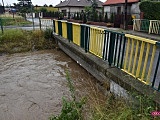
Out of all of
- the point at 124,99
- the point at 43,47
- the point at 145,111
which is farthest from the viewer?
the point at 43,47

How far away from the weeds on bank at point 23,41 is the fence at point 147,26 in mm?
6958

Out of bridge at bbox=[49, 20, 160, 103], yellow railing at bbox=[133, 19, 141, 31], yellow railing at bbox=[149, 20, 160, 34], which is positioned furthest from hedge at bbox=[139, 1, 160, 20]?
bridge at bbox=[49, 20, 160, 103]

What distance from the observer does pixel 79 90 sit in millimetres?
4512

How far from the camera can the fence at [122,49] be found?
9.83 ft

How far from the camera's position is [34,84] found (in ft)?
16.0

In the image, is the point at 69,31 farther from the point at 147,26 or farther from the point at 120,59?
the point at 147,26

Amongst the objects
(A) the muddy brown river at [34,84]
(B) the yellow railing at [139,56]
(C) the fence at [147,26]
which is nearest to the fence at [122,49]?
(B) the yellow railing at [139,56]

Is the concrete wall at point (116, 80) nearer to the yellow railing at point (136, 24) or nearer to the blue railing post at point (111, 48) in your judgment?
the blue railing post at point (111, 48)

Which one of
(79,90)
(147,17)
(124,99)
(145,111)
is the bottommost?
(79,90)

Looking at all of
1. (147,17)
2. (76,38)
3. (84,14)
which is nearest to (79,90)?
(76,38)

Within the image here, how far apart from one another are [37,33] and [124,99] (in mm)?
7545

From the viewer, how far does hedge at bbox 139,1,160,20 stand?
13.7 m

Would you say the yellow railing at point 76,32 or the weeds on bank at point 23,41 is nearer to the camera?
the yellow railing at point 76,32

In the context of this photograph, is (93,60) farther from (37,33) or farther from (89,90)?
(37,33)
